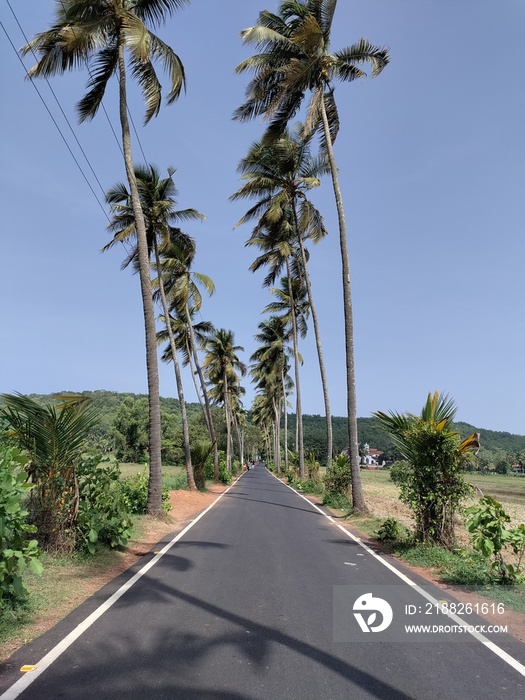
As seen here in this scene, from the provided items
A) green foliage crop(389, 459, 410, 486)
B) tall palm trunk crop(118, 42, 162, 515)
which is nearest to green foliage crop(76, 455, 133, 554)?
tall palm trunk crop(118, 42, 162, 515)

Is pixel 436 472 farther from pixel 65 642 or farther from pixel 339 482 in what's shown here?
pixel 339 482

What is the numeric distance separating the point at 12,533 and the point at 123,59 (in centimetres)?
1254

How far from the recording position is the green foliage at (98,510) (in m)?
7.51

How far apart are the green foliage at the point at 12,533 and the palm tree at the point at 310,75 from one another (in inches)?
461

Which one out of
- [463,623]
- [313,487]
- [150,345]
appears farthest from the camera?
[313,487]

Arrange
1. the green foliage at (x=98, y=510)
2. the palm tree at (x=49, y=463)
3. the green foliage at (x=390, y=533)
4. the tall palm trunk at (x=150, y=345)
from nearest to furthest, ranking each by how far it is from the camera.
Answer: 1. the palm tree at (x=49, y=463)
2. the green foliage at (x=98, y=510)
3. the green foliage at (x=390, y=533)
4. the tall palm trunk at (x=150, y=345)

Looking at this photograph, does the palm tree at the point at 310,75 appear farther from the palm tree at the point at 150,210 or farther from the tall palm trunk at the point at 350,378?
the palm tree at the point at 150,210

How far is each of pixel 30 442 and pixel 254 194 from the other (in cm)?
1908

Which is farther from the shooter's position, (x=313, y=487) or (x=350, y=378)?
(x=313, y=487)

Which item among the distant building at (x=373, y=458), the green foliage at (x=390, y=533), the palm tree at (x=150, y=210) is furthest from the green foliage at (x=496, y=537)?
the distant building at (x=373, y=458)

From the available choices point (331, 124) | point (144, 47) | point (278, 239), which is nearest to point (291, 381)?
point (278, 239)

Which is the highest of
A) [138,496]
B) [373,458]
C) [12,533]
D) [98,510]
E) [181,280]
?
[181,280]

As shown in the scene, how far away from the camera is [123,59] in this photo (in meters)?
12.6

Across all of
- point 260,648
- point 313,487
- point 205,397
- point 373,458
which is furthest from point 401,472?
point 373,458
